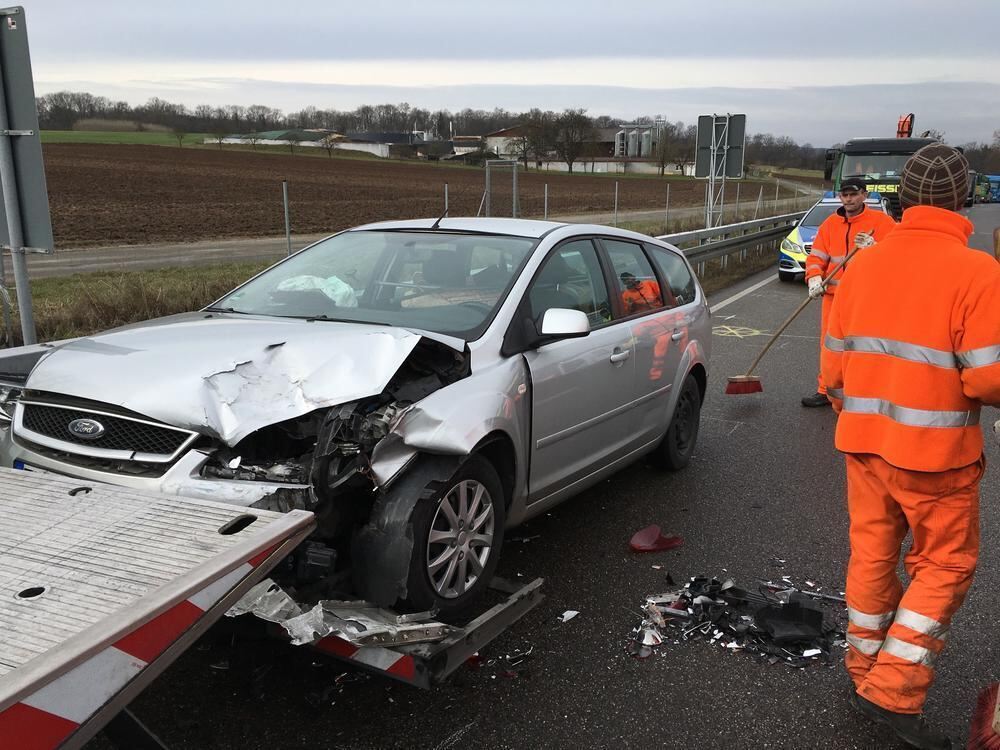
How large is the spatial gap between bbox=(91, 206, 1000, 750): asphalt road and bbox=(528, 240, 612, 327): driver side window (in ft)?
3.93

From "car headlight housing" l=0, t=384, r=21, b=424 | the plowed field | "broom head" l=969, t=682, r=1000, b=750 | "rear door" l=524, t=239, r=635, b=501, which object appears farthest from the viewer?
the plowed field

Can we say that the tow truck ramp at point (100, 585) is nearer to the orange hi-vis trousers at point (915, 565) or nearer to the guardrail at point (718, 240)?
the orange hi-vis trousers at point (915, 565)

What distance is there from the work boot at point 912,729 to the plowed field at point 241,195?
2106 cm

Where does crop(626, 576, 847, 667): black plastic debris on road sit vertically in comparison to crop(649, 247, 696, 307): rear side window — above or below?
below

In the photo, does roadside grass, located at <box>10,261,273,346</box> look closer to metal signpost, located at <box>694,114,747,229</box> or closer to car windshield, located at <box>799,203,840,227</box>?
metal signpost, located at <box>694,114,747,229</box>

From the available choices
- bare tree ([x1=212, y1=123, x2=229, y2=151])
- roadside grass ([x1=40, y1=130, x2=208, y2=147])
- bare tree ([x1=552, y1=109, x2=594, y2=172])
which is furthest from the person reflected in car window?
bare tree ([x1=212, y1=123, x2=229, y2=151])

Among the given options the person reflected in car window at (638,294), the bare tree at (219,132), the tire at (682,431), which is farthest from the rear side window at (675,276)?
the bare tree at (219,132)

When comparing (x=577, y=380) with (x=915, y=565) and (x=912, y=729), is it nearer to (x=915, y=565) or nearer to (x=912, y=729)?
(x=915, y=565)

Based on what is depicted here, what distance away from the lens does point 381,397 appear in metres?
3.21

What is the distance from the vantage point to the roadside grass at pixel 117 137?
77181 millimetres

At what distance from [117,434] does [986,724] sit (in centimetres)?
297

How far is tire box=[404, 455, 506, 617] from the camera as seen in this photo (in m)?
3.11

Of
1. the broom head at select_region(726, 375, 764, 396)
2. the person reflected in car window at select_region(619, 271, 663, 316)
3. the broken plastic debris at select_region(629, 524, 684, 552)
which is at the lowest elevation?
the broken plastic debris at select_region(629, 524, 684, 552)

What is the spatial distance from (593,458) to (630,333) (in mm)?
754
